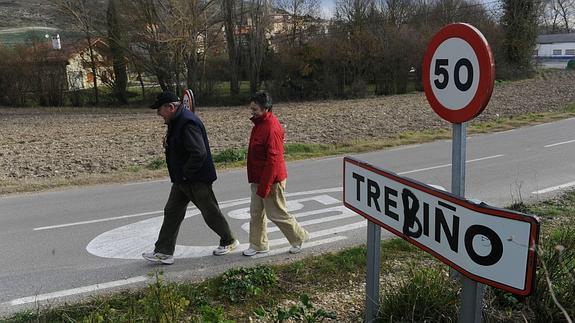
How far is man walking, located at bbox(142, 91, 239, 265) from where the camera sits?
5.04 meters

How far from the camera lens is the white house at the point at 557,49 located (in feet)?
213

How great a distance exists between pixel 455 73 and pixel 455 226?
97 centimetres

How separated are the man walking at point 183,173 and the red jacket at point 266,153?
1.59 feet

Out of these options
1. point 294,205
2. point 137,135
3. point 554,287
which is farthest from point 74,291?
point 137,135

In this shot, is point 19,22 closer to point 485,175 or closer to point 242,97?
point 242,97

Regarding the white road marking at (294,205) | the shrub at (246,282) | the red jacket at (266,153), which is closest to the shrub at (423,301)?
the shrub at (246,282)

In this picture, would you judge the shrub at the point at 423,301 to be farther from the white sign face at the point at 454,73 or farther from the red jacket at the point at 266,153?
the red jacket at the point at 266,153

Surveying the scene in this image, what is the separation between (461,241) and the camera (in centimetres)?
219

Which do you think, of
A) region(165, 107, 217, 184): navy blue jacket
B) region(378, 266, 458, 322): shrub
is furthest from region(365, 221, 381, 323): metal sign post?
region(165, 107, 217, 184): navy blue jacket

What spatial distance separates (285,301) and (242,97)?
34440mm

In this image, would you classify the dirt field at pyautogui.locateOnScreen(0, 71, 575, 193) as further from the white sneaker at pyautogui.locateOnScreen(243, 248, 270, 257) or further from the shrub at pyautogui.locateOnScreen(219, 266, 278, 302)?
the shrub at pyautogui.locateOnScreen(219, 266, 278, 302)

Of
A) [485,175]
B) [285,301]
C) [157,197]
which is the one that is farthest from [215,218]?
[485,175]

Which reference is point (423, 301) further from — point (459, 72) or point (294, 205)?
point (294, 205)

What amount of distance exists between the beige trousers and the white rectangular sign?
2.31 meters
